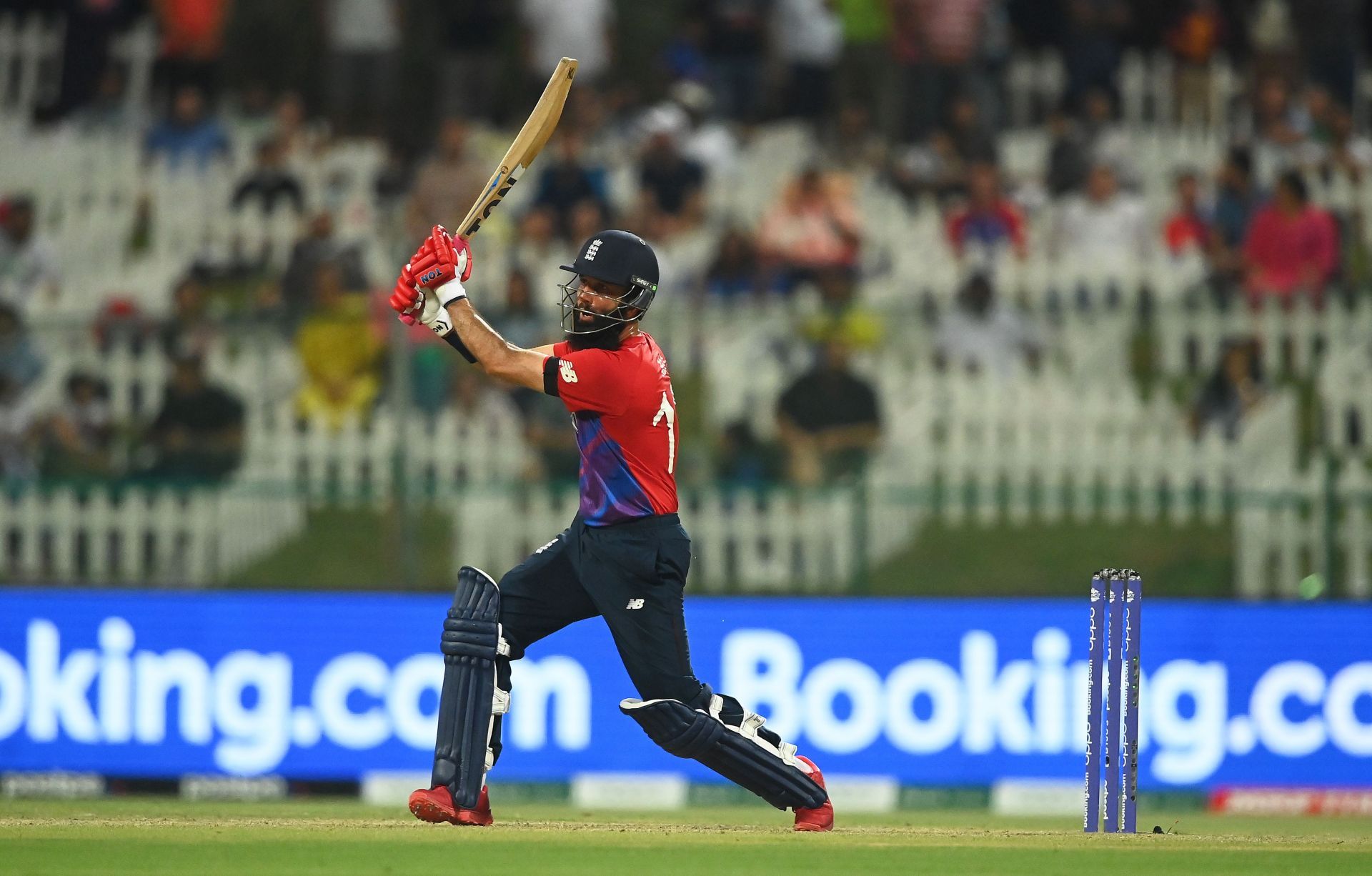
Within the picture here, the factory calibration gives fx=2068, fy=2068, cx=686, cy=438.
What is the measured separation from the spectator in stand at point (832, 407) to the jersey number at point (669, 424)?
470 centimetres

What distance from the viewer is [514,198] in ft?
52.1

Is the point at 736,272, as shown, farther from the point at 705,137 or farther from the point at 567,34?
the point at 567,34

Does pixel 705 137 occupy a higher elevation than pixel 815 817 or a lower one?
higher

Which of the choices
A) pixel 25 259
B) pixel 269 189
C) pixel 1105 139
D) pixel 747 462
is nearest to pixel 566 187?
pixel 269 189

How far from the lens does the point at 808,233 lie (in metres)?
14.8

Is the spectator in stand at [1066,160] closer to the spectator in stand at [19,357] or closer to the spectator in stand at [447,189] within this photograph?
the spectator in stand at [447,189]

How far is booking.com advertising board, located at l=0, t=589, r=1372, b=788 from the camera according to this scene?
36.1ft

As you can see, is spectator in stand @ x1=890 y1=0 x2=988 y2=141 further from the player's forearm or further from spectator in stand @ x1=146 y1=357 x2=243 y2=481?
the player's forearm

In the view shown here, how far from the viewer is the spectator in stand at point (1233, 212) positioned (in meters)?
14.4

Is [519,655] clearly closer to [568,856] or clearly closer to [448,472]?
[568,856]

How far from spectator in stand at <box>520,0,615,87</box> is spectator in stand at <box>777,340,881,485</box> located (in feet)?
17.4

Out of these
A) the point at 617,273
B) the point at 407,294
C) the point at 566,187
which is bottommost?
the point at 407,294

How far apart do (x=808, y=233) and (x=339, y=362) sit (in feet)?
12.8

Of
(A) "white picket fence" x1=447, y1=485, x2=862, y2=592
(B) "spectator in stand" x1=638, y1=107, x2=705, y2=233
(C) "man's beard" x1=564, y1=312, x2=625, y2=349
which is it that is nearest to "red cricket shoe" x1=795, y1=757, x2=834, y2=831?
(C) "man's beard" x1=564, y1=312, x2=625, y2=349
